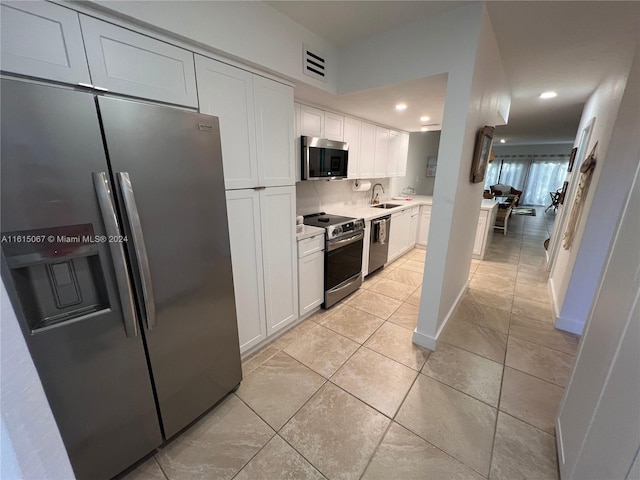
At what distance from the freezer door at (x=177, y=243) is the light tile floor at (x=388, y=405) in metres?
0.29

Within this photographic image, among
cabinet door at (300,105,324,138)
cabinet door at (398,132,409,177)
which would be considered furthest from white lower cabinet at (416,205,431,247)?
cabinet door at (300,105,324,138)

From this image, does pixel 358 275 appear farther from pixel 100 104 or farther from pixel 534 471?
pixel 100 104

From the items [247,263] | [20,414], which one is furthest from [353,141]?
[20,414]

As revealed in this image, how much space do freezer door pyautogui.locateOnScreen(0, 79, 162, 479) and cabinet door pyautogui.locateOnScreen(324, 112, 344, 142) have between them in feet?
7.38

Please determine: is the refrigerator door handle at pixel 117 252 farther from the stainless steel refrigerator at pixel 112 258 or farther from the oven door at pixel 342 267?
the oven door at pixel 342 267

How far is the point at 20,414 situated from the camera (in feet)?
1.85

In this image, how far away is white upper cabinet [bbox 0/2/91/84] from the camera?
2.94ft

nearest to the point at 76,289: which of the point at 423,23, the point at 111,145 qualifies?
the point at 111,145

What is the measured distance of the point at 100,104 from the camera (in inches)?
37.5

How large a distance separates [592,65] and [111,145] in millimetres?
3790

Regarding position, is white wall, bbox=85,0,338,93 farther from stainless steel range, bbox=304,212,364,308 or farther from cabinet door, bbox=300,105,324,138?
stainless steel range, bbox=304,212,364,308

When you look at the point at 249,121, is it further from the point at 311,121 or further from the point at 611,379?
the point at 611,379

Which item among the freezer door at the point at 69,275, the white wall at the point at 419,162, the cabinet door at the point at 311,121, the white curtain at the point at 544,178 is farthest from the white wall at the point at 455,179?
the white curtain at the point at 544,178

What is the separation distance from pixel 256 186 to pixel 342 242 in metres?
1.23
